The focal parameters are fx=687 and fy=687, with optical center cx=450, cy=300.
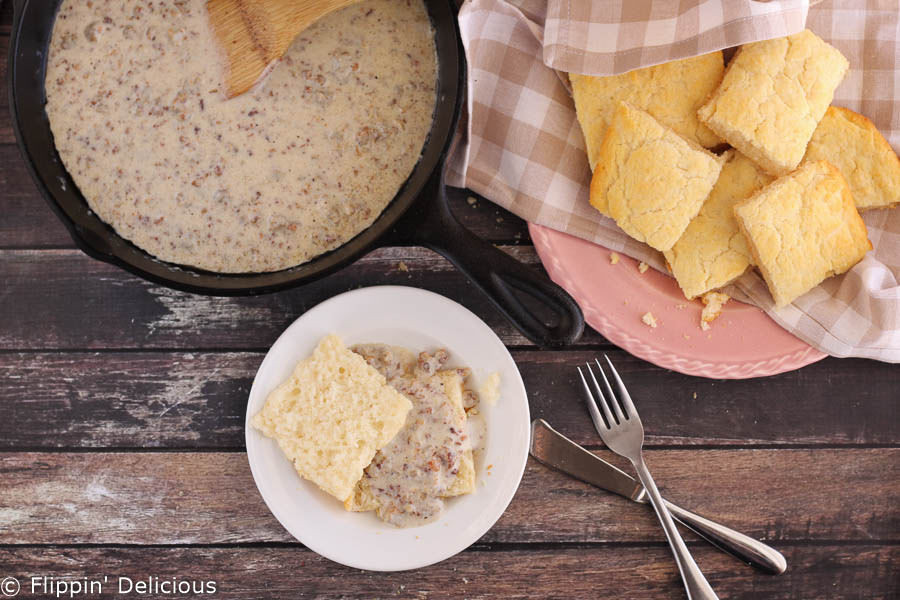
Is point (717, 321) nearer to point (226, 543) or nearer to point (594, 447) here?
point (594, 447)

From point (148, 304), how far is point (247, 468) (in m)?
0.43

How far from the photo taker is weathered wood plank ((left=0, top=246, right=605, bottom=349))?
152cm

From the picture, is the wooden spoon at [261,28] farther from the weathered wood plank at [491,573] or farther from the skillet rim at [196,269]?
the weathered wood plank at [491,573]

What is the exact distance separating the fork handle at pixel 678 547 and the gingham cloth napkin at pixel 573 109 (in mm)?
439

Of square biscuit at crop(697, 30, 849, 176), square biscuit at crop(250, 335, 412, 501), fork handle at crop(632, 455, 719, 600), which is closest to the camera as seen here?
square biscuit at crop(697, 30, 849, 176)

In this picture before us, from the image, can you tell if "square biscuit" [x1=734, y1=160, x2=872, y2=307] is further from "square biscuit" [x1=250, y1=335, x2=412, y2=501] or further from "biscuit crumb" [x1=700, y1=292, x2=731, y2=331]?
"square biscuit" [x1=250, y1=335, x2=412, y2=501]

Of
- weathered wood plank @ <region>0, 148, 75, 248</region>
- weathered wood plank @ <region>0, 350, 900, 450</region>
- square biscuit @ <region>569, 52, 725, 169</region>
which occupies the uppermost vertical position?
square biscuit @ <region>569, 52, 725, 169</region>

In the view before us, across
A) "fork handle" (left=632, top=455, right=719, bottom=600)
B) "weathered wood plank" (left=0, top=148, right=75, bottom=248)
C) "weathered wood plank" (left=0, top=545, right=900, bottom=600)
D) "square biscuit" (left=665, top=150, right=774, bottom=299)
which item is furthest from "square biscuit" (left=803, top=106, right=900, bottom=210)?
"weathered wood plank" (left=0, top=148, right=75, bottom=248)

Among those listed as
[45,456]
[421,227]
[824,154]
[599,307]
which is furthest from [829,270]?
[45,456]

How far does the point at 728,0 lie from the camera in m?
1.27

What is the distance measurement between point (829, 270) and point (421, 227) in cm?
81

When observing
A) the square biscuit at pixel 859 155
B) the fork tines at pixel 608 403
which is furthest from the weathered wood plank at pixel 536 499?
the square biscuit at pixel 859 155

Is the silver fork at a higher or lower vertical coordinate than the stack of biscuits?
lower

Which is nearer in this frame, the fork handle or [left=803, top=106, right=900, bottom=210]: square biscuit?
[left=803, top=106, right=900, bottom=210]: square biscuit
